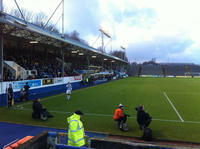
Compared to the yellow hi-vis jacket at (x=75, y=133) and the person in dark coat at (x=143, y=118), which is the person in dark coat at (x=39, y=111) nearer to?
the person in dark coat at (x=143, y=118)

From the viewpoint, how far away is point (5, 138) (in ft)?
23.8

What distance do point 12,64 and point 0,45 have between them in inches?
244

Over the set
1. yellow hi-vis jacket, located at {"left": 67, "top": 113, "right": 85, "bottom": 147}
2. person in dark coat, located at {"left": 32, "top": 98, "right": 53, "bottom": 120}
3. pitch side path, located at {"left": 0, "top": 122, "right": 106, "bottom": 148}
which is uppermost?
yellow hi-vis jacket, located at {"left": 67, "top": 113, "right": 85, "bottom": 147}

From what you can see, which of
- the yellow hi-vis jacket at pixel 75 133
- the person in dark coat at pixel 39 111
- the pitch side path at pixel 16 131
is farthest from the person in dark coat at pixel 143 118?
the person in dark coat at pixel 39 111

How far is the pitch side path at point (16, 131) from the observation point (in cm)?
725

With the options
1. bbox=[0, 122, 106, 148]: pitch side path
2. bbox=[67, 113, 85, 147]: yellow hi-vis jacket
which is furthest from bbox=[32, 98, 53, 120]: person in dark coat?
bbox=[67, 113, 85, 147]: yellow hi-vis jacket

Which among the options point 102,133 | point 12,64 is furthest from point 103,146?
point 12,64

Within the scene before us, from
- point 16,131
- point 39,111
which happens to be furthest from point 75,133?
point 39,111

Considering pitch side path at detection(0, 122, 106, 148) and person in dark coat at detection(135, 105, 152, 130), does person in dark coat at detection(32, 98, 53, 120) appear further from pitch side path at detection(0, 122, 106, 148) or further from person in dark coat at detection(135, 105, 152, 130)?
person in dark coat at detection(135, 105, 152, 130)

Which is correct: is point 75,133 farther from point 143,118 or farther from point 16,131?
point 16,131

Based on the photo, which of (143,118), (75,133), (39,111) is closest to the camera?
(75,133)

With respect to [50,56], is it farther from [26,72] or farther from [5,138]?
[5,138]

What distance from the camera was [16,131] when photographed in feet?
26.6

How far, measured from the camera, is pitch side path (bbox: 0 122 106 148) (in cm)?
725
